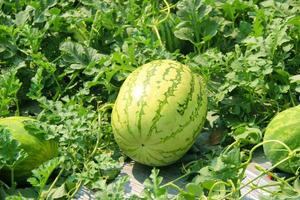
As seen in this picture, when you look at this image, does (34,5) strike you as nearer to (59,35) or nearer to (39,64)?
(59,35)

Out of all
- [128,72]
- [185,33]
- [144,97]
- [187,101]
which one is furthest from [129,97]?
[185,33]

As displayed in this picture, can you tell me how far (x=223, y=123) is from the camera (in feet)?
12.8

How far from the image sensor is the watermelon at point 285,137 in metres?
3.37

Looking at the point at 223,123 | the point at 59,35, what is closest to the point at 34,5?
the point at 59,35

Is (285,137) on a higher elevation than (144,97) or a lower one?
lower

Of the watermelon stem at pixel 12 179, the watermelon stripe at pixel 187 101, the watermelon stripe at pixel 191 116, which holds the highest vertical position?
the watermelon stripe at pixel 187 101

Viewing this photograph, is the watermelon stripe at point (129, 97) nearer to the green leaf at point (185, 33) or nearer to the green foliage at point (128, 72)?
the green foliage at point (128, 72)

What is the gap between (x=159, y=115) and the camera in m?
3.43

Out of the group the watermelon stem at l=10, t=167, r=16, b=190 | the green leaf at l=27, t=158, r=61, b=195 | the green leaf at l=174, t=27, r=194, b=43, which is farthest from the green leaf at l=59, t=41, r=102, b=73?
the green leaf at l=27, t=158, r=61, b=195

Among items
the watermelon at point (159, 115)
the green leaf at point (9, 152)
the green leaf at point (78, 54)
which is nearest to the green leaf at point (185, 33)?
the green leaf at point (78, 54)

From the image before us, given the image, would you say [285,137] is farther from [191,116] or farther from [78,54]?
[78,54]

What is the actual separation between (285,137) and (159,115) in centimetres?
64

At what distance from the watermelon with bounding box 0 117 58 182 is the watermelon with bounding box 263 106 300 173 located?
1.11 meters

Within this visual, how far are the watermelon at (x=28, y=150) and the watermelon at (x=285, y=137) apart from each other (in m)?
1.11
